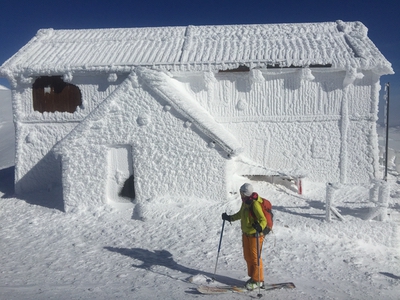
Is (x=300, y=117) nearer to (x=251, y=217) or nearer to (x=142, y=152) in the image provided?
(x=142, y=152)

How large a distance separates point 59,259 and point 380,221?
7970 mm

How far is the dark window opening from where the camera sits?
42.3 feet

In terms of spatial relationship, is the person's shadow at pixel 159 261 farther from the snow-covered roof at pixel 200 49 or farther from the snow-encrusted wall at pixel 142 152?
the snow-covered roof at pixel 200 49

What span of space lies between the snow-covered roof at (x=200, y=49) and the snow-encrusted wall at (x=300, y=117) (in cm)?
53

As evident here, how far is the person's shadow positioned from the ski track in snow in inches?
0.8

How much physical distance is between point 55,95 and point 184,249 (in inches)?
292

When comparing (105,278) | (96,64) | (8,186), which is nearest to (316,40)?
(96,64)

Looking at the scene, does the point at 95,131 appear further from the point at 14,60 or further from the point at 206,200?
the point at 14,60

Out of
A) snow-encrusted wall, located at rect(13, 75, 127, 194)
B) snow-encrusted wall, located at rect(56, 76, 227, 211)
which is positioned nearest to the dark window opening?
snow-encrusted wall, located at rect(13, 75, 127, 194)

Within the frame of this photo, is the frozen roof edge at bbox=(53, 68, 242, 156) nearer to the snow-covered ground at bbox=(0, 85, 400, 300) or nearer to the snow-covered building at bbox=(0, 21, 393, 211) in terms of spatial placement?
the snow-covered building at bbox=(0, 21, 393, 211)

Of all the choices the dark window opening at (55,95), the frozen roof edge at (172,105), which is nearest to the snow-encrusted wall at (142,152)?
the frozen roof edge at (172,105)

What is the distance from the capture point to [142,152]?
10.6 meters

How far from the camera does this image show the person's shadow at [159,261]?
7.19 metres

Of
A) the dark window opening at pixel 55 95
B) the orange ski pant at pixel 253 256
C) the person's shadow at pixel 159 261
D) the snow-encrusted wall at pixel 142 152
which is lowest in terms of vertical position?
the person's shadow at pixel 159 261
